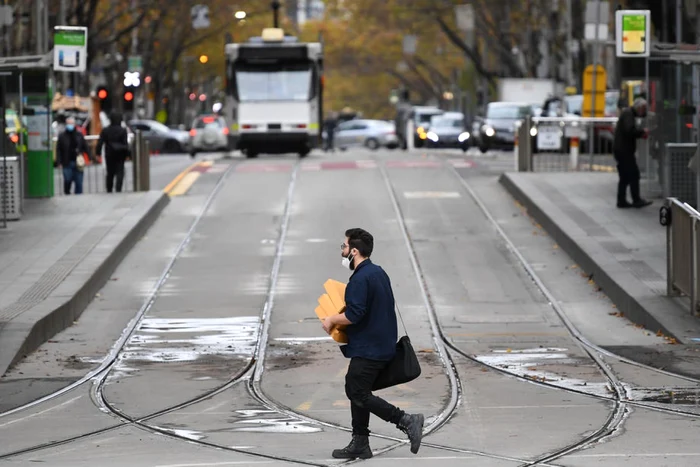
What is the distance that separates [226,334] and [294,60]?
26909 mm

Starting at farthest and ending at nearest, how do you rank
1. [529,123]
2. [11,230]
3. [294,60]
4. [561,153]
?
[294,60] < [561,153] < [529,123] < [11,230]

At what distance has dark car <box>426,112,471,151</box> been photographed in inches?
2080

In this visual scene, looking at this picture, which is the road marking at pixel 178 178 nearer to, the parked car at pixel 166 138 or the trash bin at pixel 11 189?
the trash bin at pixel 11 189

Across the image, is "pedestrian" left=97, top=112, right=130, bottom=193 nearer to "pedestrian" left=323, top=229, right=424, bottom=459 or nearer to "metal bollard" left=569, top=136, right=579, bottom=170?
"metal bollard" left=569, top=136, right=579, bottom=170

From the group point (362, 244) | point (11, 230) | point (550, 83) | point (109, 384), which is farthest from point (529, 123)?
point (550, 83)

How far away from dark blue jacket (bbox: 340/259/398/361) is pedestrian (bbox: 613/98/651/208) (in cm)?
1510

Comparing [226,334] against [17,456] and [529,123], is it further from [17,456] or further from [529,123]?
[529,123]

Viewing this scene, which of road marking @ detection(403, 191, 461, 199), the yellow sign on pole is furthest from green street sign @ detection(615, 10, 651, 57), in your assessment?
the yellow sign on pole

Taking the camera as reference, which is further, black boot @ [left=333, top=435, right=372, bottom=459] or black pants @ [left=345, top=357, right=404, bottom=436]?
black boot @ [left=333, top=435, right=372, bottom=459]

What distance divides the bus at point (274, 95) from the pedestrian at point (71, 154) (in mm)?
12373

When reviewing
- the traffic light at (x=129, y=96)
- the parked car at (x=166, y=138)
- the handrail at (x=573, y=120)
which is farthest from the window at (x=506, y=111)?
the handrail at (x=573, y=120)

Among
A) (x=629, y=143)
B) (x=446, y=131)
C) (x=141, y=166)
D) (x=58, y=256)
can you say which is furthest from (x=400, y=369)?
(x=446, y=131)

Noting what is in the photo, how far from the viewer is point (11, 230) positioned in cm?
2423

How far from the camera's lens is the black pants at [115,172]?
29894 mm
